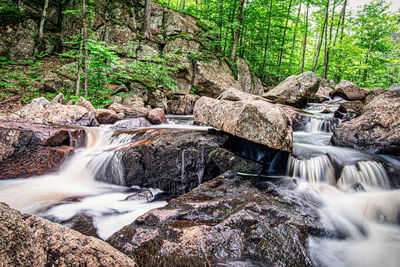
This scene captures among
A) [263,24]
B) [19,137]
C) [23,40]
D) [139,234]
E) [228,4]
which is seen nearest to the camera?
[139,234]

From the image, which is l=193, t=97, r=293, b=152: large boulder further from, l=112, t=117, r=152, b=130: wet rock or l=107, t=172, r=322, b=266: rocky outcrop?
l=112, t=117, r=152, b=130: wet rock

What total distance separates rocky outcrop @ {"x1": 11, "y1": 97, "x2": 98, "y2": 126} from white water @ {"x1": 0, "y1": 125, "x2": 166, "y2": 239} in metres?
1.40

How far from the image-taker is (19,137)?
4.20 metres

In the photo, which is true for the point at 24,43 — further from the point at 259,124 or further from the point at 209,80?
the point at 259,124

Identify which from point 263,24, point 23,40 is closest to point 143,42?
point 23,40

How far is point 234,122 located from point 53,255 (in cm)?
342

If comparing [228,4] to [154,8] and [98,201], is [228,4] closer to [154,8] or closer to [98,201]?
[154,8]

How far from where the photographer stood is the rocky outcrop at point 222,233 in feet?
5.59

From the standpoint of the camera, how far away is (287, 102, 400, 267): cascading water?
2.20 m

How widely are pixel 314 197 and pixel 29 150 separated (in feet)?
20.3

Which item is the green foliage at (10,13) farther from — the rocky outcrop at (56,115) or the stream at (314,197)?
the stream at (314,197)

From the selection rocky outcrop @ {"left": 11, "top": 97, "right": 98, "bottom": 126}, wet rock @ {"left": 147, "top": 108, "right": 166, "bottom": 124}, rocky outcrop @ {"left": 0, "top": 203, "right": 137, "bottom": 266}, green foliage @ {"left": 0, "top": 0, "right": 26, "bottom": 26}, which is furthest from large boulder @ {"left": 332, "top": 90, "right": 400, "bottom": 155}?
green foliage @ {"left": 0, "top": 0, "right": 26, "bottom": 26}

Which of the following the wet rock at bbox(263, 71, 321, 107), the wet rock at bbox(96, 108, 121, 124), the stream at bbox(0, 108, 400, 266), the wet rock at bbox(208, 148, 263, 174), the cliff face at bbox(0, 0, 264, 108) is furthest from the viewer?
the cliff face at bbox(0, 0, 264, 108)

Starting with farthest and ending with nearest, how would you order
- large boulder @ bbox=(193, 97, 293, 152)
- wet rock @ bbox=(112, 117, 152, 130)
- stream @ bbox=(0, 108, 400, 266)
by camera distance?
wet rock @ bbox=(112, 117, 152, 130)
large boulder @ bbox=(193, 97, 293, 152)
stream @ bbox=(0, 108, 400, 266)
